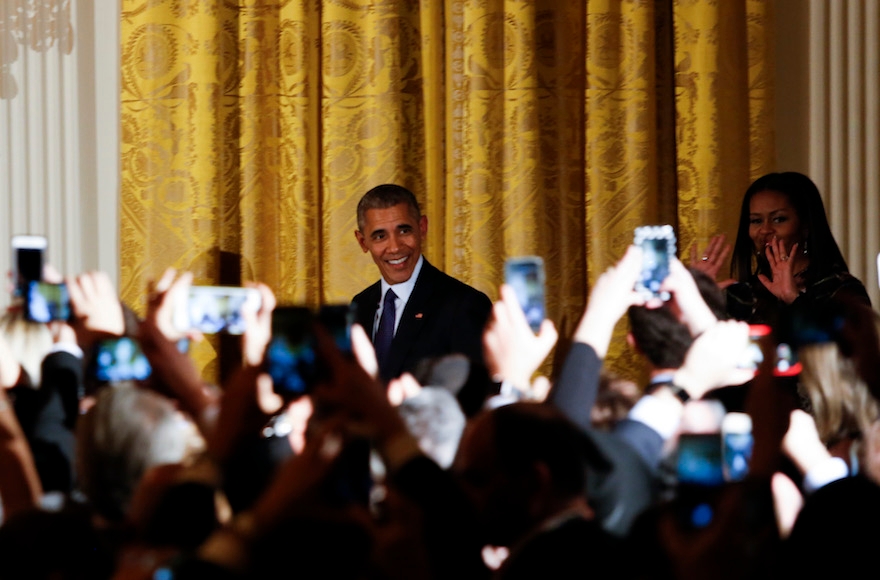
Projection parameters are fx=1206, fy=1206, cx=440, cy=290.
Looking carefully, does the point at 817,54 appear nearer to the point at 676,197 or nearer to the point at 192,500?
the point at 676,197

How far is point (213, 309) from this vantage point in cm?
246

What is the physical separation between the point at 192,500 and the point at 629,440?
0.66 m

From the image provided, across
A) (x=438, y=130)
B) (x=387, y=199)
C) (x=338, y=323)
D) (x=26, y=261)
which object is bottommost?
(x=338, y=323)

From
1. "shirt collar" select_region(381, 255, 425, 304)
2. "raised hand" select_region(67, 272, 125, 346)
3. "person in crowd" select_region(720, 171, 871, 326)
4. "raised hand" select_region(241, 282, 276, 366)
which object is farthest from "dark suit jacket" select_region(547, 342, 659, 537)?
"shirt collar" select_region(381, 255, 425, 304)

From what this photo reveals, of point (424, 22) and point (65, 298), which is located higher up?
point (424, 22)

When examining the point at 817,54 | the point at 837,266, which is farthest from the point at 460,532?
the point at 817,54

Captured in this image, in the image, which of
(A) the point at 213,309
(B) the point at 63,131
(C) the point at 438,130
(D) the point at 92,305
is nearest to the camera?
(D) the point at 92,305

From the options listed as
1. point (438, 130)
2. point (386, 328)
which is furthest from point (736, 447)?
point (438, 130)

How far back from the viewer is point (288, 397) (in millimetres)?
1691

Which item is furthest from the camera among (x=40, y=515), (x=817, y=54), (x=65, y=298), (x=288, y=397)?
(x=817, y=54)

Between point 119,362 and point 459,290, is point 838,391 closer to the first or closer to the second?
point 119,362

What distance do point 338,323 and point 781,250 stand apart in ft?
5.97

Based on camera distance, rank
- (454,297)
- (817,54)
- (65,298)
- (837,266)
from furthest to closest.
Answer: (817,54) < (454,297) < (837,266) < (65,298)

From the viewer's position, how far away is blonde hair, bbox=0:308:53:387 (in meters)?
2.29
